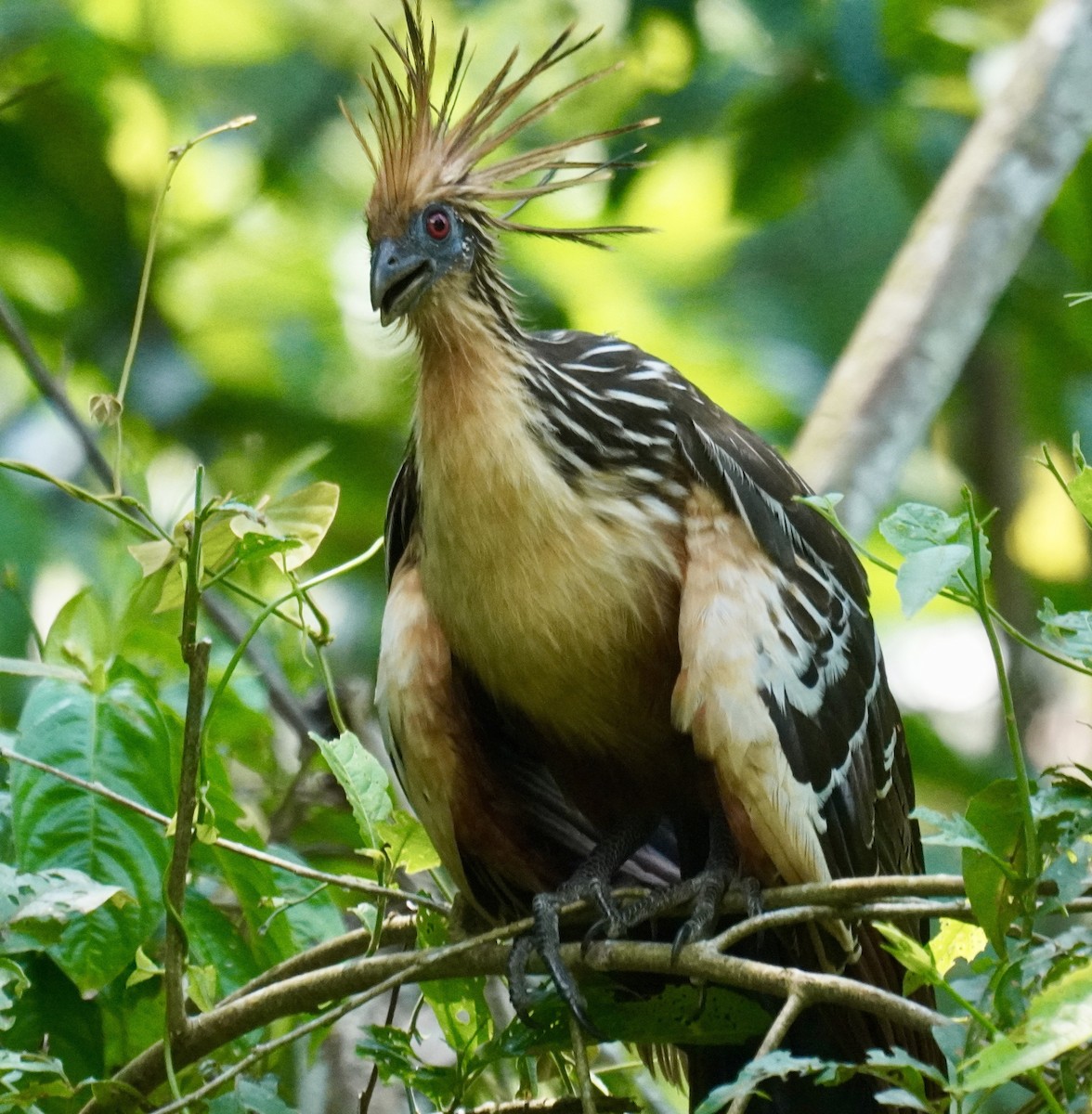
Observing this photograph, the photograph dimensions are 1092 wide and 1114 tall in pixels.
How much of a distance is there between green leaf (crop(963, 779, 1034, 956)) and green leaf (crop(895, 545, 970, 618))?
0.90 ft

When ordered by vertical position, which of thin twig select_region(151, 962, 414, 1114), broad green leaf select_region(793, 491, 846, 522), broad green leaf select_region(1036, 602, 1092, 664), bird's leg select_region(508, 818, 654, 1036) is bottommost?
bird's leg select_region(508, 818, 654, 1036)

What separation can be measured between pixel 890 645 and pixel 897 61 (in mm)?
2613

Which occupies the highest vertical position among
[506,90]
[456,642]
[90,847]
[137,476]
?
[506,90]

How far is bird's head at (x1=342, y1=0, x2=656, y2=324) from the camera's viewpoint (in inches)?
97.2

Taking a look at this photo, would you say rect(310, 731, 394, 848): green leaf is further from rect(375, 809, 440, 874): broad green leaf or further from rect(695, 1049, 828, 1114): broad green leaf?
rect(695, 1049, 828, 1114): broad green leaf

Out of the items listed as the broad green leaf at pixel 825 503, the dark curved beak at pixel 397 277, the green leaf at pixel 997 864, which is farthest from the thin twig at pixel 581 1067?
the dark curved beak at pixel 397 277

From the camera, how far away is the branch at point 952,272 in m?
3.58

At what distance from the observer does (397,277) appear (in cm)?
245

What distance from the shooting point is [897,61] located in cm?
413

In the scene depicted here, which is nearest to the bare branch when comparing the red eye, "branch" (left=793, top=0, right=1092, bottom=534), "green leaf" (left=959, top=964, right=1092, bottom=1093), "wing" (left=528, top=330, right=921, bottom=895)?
"wing" (left=528, top=330, right=921, bottom=895)

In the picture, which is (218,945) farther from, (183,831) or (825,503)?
(825,503)

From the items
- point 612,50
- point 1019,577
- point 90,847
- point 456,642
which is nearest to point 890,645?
point 1019,577

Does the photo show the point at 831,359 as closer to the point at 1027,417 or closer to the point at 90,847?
the point at 1027,417

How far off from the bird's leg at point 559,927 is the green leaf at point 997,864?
69cm
